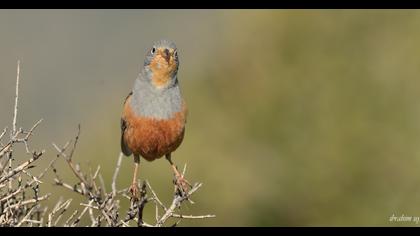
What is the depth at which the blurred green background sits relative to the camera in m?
13.7

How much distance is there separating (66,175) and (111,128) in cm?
130

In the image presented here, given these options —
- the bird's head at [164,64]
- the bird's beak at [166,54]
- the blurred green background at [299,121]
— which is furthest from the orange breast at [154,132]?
the blurred green background at [299,121]

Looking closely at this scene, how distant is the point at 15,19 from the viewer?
1175 inches

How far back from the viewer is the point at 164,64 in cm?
726

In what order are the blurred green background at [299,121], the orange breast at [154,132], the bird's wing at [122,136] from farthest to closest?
1. the blurred green background at [299,121]
2. the bird's wing at [122,136]
3. the orange breast at [154,132]

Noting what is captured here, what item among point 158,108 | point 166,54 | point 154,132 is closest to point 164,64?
point 166,54

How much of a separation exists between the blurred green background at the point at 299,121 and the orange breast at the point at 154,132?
555cm

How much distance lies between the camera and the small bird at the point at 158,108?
23.5 ft

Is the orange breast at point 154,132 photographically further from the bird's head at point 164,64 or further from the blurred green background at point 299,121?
the blurred green background at point 299,121

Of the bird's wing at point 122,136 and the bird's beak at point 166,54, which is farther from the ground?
the bird's beak at point 166,54

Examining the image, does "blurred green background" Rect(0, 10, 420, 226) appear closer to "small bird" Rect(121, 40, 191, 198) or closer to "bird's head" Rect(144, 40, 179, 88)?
"small bird" Rect(121, 40, 191, 198)

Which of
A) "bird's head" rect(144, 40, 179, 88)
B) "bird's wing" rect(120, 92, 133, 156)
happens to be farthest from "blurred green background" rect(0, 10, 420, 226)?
"bird's head" rect(144, 40, 179, 88)

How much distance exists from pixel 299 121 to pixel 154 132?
7.50m

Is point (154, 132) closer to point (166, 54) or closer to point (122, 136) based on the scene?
point (122, 136)
